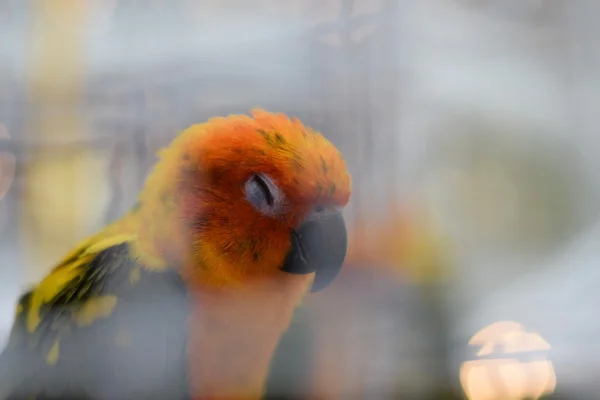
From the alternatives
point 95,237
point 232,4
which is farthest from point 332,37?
point 95,237

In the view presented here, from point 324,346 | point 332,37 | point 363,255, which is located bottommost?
point 324,346

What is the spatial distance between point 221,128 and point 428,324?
369 mm

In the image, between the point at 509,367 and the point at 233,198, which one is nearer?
the point at 233,198

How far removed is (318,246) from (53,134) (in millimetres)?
349

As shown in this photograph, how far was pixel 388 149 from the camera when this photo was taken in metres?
0.62

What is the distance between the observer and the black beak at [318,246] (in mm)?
538

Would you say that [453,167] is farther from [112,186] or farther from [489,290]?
[112,186]

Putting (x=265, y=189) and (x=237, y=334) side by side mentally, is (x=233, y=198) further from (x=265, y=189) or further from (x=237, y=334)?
(x=237, y=334)

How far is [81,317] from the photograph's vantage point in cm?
55

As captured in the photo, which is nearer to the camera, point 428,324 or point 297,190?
point 297,190

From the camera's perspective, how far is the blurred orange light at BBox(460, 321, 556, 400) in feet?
2.11

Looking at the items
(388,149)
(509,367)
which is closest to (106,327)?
(388,149)

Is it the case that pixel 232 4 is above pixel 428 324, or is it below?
above

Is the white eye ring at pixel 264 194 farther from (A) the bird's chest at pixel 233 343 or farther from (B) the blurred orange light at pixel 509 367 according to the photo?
(B) the blurred orange light at pixel 509 367
